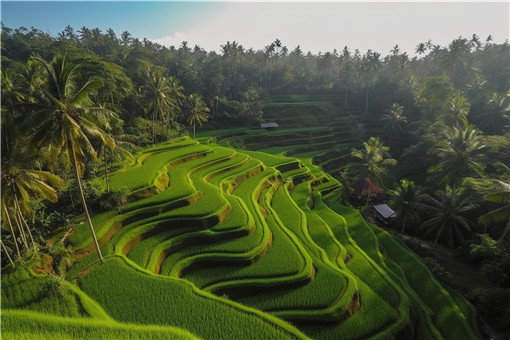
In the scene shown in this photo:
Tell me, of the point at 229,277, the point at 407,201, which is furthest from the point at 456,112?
the point at 229,277

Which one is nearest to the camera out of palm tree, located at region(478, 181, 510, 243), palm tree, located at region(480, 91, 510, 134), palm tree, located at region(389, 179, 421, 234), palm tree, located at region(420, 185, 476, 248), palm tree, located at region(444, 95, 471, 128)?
palm tree, located at region(478, 181, 510, 243)

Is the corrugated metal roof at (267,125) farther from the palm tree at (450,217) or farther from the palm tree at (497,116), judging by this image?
the palm tree at (450,217)

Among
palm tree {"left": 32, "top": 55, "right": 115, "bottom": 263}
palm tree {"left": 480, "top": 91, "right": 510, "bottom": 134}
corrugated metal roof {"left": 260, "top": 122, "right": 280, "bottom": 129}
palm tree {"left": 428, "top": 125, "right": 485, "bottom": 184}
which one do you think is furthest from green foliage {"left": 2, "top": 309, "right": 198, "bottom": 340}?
palm tree {"left": 480, "top": 91, "right": 510, "bottom": 134}

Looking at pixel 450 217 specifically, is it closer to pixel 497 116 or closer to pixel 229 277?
pixel 229 277

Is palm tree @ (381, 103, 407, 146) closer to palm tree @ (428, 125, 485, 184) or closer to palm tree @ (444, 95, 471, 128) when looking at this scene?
palm tree @ (444, 95, 471, 128)

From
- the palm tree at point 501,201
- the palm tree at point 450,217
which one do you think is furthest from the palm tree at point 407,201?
the palm tree at point 501,201

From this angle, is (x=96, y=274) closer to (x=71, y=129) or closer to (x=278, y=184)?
(x=71, y=129)
